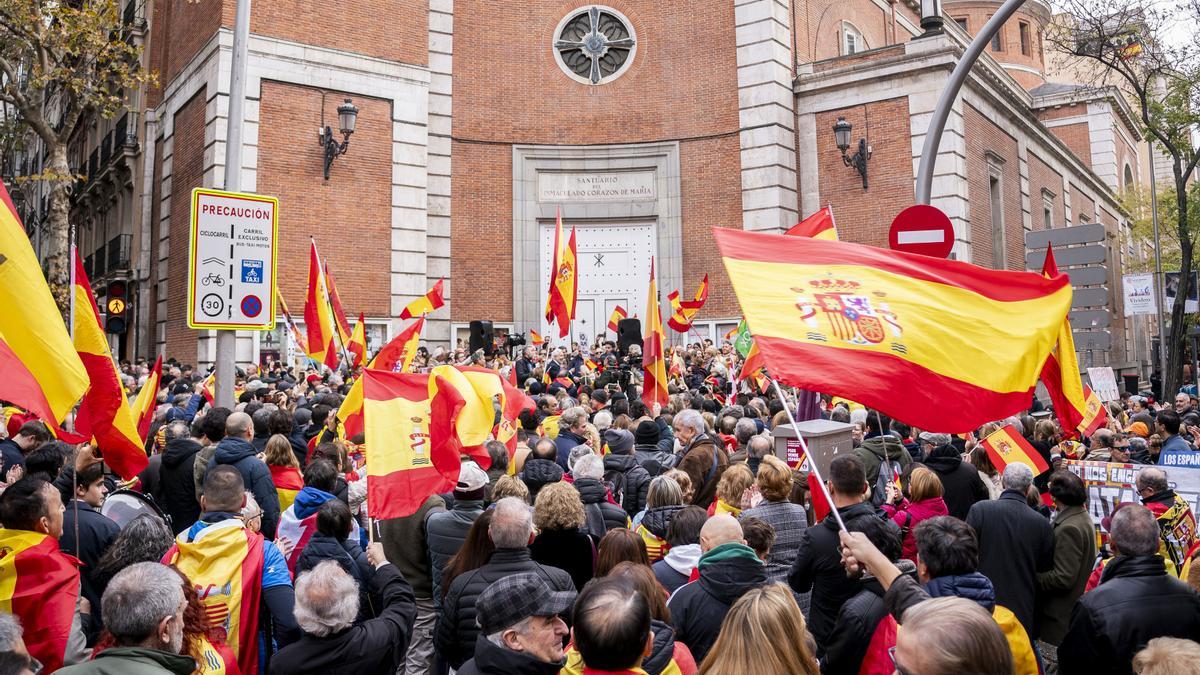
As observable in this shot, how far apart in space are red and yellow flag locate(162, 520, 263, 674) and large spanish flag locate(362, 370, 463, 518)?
1216 mm

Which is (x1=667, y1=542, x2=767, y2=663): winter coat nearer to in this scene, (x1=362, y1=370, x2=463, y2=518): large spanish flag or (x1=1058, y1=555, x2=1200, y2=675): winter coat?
(x1=1058, y1=555, x2=1200, y2=675): winter coat

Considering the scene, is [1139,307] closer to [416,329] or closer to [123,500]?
[416,329]

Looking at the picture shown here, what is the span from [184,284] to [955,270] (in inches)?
819

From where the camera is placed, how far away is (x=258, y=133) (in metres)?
20.2

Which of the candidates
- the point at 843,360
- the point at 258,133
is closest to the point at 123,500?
the point at 843,360

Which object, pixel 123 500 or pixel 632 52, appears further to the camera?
pixel 632 52

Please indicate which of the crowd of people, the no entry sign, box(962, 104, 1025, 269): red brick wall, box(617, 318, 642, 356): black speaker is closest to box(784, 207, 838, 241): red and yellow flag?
the no entry sign

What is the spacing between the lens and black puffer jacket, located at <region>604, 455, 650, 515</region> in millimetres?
7258

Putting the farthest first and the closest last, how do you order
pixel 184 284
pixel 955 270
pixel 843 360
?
pixel 184 284 → pixel 955 270 → pixel 843 360

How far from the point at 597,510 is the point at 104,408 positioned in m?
3.17

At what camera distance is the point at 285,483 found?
7273 millimetres

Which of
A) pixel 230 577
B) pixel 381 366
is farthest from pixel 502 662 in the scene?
pixel 381 366

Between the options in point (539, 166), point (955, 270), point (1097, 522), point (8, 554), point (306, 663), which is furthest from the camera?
point (539, 166)

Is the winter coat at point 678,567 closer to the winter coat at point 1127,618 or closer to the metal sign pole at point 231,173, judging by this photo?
the winter coat at point 1127,618
